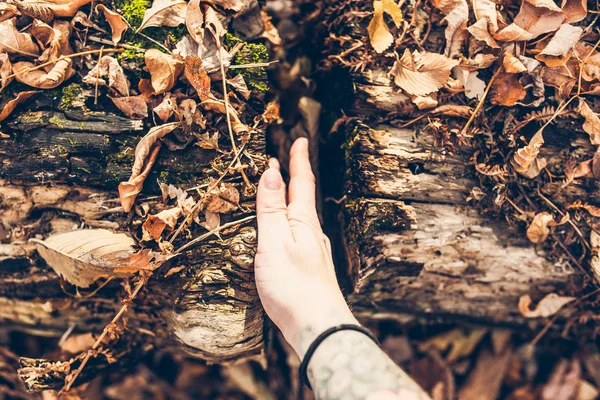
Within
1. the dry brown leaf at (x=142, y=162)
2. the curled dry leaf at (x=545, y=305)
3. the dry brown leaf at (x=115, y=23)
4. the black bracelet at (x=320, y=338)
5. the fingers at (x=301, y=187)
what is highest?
the dry brown leaf at (x=115, y=23)

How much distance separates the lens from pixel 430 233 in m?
2.21

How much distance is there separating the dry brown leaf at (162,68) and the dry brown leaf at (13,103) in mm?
599

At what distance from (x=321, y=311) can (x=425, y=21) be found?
1576 millimetres

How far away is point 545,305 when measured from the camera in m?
2.47

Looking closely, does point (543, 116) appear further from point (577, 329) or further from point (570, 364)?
point (570, 364)

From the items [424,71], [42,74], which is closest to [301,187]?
[424,71]

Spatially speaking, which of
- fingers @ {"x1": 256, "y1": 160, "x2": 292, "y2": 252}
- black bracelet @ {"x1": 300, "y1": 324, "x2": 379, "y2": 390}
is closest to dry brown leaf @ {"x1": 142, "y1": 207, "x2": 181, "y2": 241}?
fingers @ {"x1": 256, "y1": 160, "x2": 292, "y2": 252}

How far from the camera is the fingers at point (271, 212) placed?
6.56 ft

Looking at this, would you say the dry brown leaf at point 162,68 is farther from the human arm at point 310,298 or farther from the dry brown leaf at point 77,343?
the dry brown leaf at point 77,343

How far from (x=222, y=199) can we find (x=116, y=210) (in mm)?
550

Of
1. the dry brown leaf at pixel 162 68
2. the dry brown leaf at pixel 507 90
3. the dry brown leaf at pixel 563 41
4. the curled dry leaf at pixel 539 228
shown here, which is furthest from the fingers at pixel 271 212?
the dry brown leaf at pixel 563 41

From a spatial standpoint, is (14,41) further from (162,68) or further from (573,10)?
(573,10)

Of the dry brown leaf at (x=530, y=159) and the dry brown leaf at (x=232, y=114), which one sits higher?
the dry brown leaf at (x=232, y=114)

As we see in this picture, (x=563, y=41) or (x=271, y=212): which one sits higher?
(x=563, y=41)
